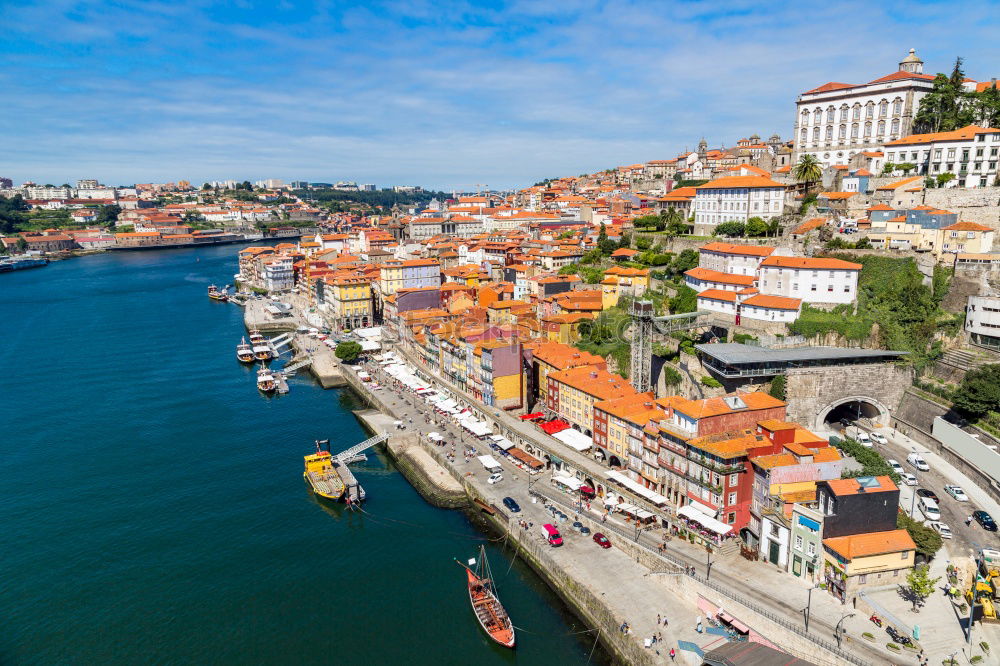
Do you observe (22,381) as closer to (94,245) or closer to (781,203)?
(781,203)

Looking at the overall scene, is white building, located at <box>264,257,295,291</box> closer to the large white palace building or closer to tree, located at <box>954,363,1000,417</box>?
the large white palace building

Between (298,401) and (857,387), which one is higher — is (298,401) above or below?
below

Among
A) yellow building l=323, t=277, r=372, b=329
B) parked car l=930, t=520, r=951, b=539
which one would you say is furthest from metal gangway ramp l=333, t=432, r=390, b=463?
yellow building l=323, t=277, r=372, b=329

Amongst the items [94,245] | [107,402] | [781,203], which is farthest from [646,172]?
[94,245]

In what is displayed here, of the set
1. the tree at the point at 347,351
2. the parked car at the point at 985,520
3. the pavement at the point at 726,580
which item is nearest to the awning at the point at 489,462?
the pavement at the point at 726,580

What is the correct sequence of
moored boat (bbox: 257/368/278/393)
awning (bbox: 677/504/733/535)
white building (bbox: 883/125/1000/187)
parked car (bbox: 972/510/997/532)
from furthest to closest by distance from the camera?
moored boat (bbox: 257/368/278/393) < white building (bbox: 883/125/1000/187) < awning (bbox: 677/504/733/535) < parked car (bbox: 972/510/997/532)

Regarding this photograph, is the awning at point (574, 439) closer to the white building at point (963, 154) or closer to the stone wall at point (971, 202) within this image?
the stone wall at point (971, 202)

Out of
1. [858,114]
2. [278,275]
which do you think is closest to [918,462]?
[858,114]

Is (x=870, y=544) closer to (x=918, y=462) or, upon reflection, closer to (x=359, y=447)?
(x=918, y=462)
